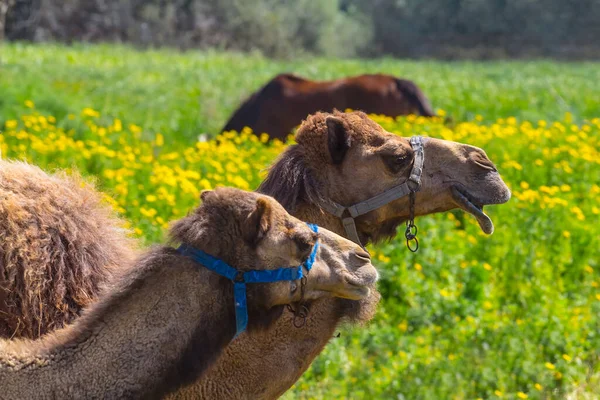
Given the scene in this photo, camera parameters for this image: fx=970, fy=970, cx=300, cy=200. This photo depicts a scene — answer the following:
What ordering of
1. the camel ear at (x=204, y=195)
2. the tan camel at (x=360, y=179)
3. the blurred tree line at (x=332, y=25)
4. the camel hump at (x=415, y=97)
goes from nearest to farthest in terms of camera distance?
the camel ear at (x=204, y=195) → the tan camel at (x=360, y=179) → the camel hump at (x=415, y=97) → the blurred tree line at (x=332, y=25)

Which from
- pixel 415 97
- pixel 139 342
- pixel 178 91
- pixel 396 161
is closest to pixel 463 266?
pixel 396 161

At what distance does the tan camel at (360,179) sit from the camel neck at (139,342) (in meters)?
0.87

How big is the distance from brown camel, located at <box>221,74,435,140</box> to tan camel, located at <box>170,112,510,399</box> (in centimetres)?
895

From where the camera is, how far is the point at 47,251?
14.3 feet

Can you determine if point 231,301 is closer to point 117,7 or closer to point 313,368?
point 313,368

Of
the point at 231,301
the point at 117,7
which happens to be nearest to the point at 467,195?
the point at 231,301

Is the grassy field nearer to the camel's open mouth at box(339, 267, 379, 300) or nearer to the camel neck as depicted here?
the camel's open mouth at box(339, 267, 379, 300)

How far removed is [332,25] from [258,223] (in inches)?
2124

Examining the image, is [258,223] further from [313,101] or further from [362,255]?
[313,101]

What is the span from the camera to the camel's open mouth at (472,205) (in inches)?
182

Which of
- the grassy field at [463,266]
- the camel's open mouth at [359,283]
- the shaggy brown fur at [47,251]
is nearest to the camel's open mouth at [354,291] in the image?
the camel's open mouth at [359,283]

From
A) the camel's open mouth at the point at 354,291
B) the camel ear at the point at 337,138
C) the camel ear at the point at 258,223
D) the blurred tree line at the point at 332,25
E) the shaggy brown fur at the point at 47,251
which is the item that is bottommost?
the blurred tree line at the point at 332,25

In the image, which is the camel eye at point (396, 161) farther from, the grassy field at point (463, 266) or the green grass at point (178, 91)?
the green grass at point (178, 91)

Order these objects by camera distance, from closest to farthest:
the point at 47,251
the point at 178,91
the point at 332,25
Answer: the point at 47,251 → the point at 178,91 → the point at 332,25
